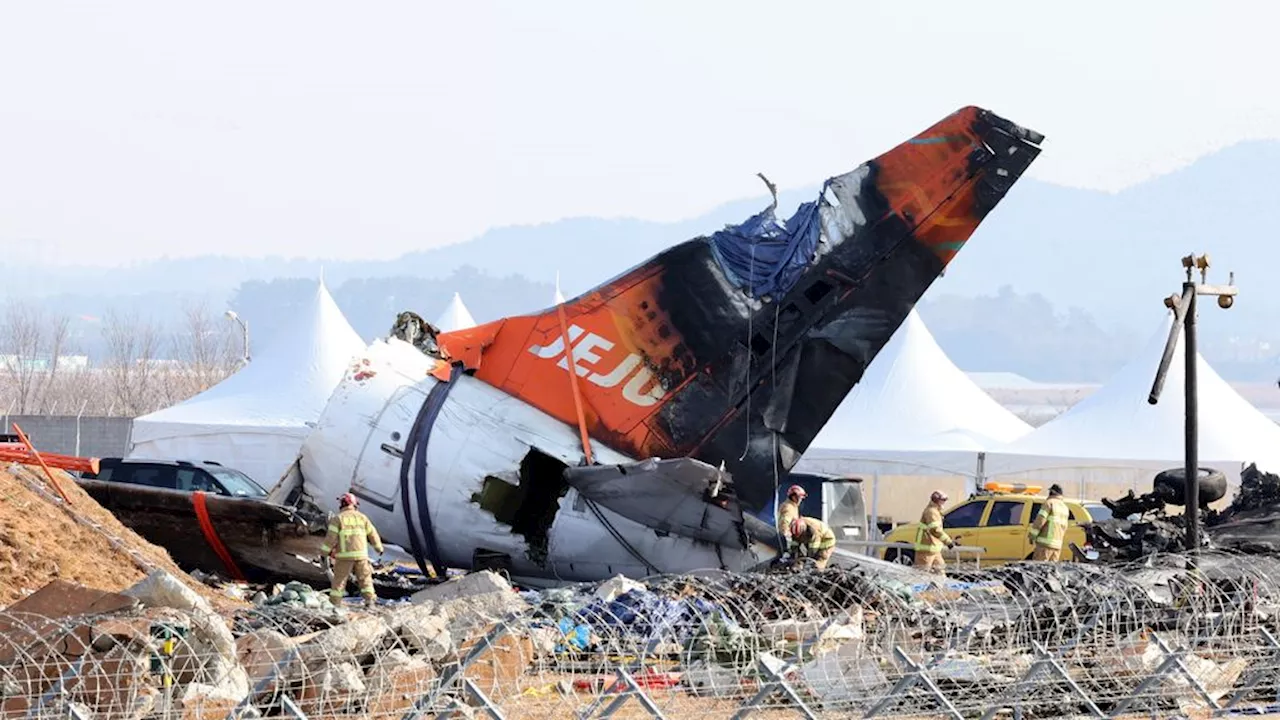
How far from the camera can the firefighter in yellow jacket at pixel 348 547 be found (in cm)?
1819

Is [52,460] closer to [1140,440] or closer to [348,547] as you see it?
[348,547]

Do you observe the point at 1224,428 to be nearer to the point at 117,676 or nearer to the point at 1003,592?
the point at 1003,592

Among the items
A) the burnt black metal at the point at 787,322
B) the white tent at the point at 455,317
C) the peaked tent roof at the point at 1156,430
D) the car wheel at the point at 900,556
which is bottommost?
the car wheel at the point at 900,556

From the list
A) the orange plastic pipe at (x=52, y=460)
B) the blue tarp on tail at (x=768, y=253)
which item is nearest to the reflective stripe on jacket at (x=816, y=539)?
the blue tarp on tail at (x=768, y=253)

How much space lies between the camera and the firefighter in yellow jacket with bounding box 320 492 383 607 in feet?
59.7

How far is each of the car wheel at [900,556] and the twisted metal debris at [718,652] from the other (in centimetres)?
1112

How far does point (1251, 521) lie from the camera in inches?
774

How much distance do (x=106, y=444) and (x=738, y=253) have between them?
39357 mm

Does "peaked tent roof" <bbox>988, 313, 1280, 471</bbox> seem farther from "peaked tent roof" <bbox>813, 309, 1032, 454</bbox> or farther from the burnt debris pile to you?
the burnt debris pile

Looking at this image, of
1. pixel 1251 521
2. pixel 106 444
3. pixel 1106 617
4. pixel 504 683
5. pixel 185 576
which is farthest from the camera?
pixel 106 444

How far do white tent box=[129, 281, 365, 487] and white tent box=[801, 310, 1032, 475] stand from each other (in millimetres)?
10661

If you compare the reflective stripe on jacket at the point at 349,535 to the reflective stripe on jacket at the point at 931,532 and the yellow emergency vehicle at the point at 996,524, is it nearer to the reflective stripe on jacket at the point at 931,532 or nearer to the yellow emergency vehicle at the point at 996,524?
the reflective stripe on jacket at the point at 931,532

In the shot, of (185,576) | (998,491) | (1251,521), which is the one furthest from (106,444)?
(1251,521)

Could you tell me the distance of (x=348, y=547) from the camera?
59.6 feet
